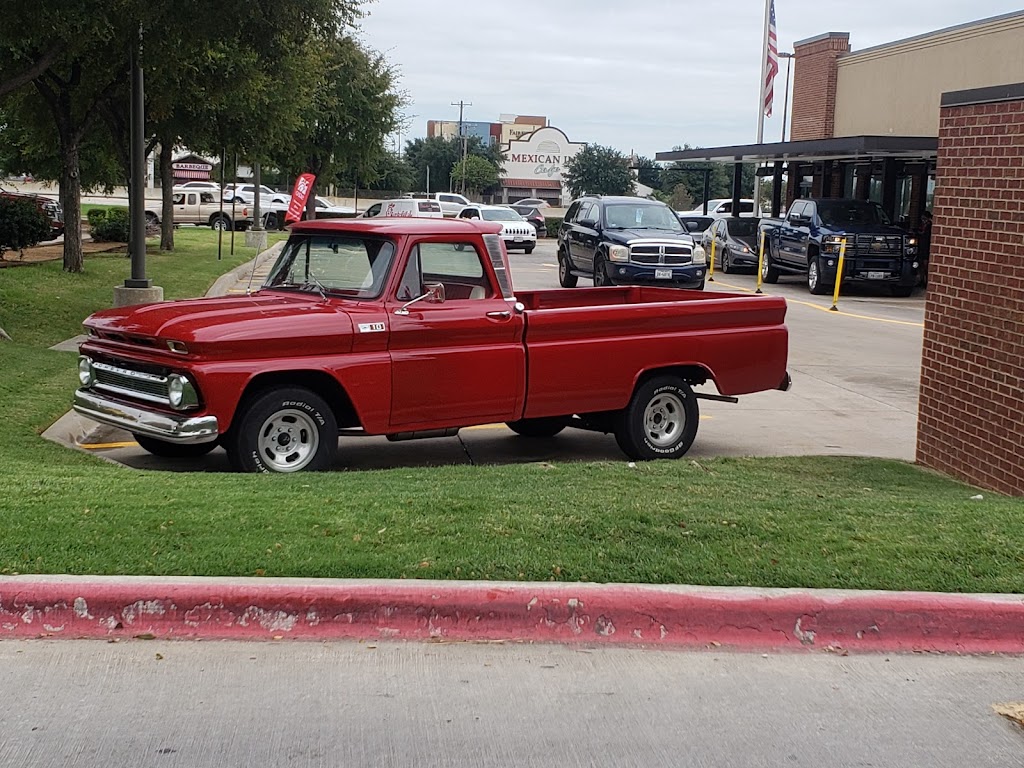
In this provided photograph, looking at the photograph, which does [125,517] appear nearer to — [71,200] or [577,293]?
[577,293]

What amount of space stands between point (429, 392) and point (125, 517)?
281 cm

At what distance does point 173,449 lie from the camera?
8.80m

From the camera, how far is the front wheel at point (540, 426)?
9.88 metres

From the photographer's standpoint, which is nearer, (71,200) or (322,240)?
(322,240)

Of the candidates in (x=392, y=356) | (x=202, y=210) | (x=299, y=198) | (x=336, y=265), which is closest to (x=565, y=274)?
(x=299, y=198)

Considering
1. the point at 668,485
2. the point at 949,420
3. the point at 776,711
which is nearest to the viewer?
the point at 776,711

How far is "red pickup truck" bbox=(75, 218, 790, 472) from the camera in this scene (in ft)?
25.0

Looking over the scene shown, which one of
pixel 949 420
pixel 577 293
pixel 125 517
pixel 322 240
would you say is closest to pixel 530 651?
pixel 125 517

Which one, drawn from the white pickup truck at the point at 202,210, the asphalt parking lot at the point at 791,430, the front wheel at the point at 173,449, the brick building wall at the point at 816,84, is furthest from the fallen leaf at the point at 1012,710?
the white pickup truck at the point at 202,210

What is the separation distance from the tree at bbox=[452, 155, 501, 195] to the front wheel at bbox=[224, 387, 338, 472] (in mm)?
96132

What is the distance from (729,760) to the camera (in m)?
4.10

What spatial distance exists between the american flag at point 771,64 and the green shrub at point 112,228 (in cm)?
2139

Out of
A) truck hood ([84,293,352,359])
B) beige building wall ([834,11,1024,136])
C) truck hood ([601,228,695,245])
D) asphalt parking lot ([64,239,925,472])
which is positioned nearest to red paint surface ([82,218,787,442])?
truck hood ([84,293,352,359])

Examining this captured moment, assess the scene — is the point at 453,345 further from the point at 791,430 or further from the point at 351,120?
the point at 351,120
